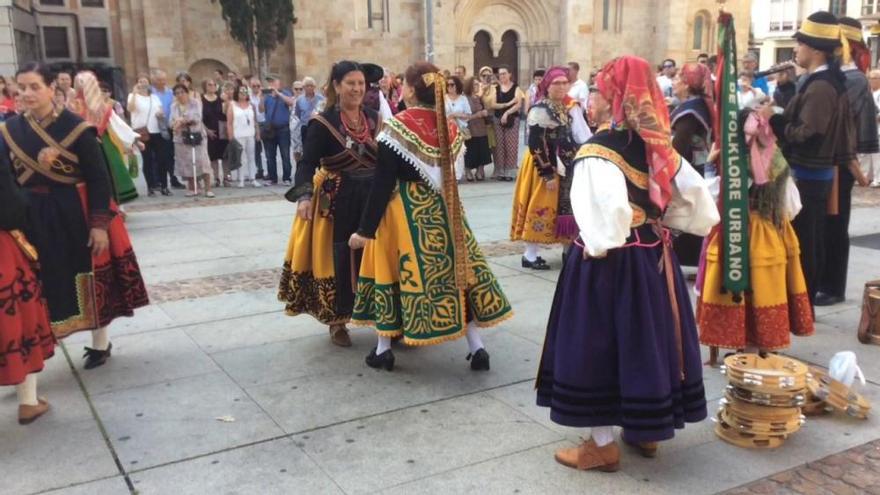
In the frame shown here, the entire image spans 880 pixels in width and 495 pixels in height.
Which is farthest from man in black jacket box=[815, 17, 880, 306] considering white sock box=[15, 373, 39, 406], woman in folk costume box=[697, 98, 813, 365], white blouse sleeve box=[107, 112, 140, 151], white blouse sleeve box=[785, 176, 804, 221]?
white blouse sleeve box=[107, 112, 140, 151]

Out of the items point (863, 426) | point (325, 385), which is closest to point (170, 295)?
point (325, 385)

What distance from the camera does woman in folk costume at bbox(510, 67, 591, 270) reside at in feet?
22.1

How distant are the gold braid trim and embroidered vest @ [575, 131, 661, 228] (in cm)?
123

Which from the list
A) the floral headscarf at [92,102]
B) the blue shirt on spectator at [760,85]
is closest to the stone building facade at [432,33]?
the blue shirt on spectator at [760,85]

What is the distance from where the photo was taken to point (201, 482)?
344cm

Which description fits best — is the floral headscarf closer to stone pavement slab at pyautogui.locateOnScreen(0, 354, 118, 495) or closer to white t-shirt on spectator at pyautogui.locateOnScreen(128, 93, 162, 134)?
stone pavement slab at pyautogui.locateOnScreen(0, 354, 118, 495)

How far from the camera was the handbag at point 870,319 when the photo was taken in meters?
5.04

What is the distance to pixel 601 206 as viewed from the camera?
121 inches

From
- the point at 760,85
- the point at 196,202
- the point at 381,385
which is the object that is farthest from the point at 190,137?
the point at 381,385

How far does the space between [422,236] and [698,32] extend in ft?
102

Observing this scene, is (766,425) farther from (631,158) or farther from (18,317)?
(18,317)

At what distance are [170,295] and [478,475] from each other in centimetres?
407

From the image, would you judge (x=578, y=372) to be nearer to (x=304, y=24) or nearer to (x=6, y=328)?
(x=6, y=328)

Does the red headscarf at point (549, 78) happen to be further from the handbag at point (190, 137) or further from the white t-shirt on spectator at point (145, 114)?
the white t-shirt on spectator at point (145, 114)
